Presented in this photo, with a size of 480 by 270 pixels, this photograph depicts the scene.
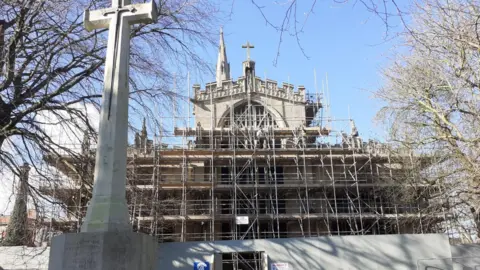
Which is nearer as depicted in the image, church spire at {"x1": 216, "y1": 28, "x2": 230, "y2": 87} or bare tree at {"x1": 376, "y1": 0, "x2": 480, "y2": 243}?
bare tree at {"x1": 376, "y1": 0, "x2": 480, "y2": 243}

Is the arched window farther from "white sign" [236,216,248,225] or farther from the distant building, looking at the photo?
"white sign" [236,216,248,225]

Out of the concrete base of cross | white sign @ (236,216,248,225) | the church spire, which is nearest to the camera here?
the concrete base of cross

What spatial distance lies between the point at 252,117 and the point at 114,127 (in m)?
24.4

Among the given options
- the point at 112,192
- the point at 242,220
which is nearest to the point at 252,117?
the point at 242,220

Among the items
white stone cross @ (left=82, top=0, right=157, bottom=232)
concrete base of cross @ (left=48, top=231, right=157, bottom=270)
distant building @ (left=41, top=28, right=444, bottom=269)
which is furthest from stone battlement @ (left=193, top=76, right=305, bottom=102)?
concrete base of cross @ (left=48, top=231, right=157, bottom=270)

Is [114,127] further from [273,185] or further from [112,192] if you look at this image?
[273,185]

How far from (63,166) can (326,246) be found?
1185cm

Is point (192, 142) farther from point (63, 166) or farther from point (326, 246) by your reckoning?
point (63, 166)

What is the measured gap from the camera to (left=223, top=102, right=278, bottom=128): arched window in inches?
1172

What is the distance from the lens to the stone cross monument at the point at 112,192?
5.41 m

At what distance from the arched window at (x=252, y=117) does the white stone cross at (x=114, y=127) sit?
22606 millimetres

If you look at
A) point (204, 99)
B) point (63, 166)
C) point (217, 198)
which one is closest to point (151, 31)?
point (63, 166)

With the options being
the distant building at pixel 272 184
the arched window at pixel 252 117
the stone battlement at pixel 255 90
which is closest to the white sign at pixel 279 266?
the distant building at pixel 272 184

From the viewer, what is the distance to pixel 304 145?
26.9 meters
